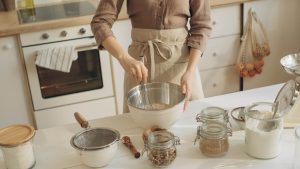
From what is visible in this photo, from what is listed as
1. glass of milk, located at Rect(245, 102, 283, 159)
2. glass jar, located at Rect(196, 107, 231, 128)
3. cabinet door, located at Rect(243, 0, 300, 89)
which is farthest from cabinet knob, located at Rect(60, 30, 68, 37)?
glass of milk, located at Rect(245, 102, 283, 159)

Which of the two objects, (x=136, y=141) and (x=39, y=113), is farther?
(x=39, y=113)

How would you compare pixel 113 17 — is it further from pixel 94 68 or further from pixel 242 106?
pixel 94 68

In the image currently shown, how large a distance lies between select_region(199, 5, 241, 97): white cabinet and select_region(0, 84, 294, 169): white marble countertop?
119cm

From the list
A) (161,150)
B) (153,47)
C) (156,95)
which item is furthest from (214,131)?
(153,47)

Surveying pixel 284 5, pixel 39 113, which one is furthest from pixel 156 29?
pixel 284 5

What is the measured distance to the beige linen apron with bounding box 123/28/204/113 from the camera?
4.77 ft

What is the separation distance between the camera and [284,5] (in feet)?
8.42

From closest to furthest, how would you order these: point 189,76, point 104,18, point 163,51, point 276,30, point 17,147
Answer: point 17,147
point 189,76
point 104,18
point 163,51
point 276,30

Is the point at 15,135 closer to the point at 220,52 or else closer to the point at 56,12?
the point at 56,12

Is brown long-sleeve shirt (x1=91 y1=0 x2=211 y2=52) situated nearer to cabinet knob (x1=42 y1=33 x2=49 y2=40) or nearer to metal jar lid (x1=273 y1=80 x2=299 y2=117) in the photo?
metal jar lid (x1=273 y1=80 x2=299 y2=117)

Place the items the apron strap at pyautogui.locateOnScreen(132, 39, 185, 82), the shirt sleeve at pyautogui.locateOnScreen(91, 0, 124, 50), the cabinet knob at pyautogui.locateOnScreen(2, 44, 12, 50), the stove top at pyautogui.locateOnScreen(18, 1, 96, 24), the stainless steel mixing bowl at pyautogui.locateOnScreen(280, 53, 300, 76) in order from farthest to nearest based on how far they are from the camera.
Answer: the stove top at pyautogui.locateOnScreen(18, 1, 96, 24), the cabinet knob at pyautogui.locateOnScreen(2, 44, 12, 50), the apron strap at pyautogui.locateOnScreen(132, 39, 185, 82), the shirt sleeve at pyautogui.locateOnScreen(91, 0, 124, 50), the stainless steel mixing bowl at pyautogui.locateOnScreen(280, 53, 300, 76)

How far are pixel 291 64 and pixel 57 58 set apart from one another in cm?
135

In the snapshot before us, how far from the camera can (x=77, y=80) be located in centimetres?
233

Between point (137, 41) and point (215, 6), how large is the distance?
1.04 m
